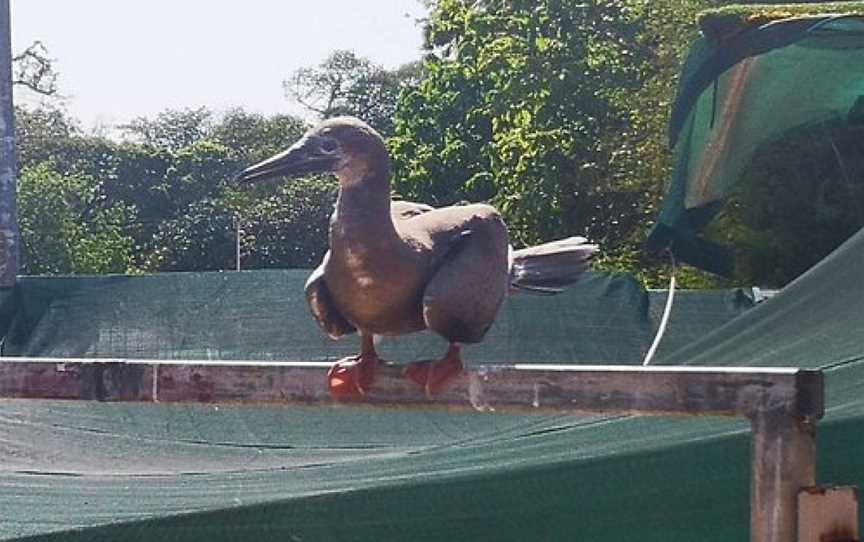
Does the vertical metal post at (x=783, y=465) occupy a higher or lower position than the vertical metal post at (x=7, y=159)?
lower

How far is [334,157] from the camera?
1.79m

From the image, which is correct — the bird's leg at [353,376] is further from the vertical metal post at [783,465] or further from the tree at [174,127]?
the tree at [174,127]

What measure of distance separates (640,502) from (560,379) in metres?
0.61

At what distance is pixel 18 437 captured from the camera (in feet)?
9.68

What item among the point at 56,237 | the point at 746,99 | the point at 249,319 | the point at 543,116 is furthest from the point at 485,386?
the point at 56,237

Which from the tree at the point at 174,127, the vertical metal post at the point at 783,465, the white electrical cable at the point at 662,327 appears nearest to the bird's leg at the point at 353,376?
the vertical metal post at the point at 783,465

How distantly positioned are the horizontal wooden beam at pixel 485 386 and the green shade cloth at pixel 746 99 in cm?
192

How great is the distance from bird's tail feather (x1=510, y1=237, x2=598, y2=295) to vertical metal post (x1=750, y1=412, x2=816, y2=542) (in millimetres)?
389

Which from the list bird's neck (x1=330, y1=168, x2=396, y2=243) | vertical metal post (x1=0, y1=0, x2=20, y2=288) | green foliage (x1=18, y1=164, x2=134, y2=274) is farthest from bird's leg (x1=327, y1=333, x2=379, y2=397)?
green foliage (x1=18, y1=164, x2=134, y2=274)

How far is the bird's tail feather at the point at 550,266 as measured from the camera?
6.44ft

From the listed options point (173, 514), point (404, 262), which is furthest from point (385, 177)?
point (173, 514)

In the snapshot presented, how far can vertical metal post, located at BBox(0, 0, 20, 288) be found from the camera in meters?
5.20

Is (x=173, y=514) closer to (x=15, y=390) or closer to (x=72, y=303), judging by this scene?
(x=15, y=390)

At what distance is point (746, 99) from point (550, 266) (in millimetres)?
1981
